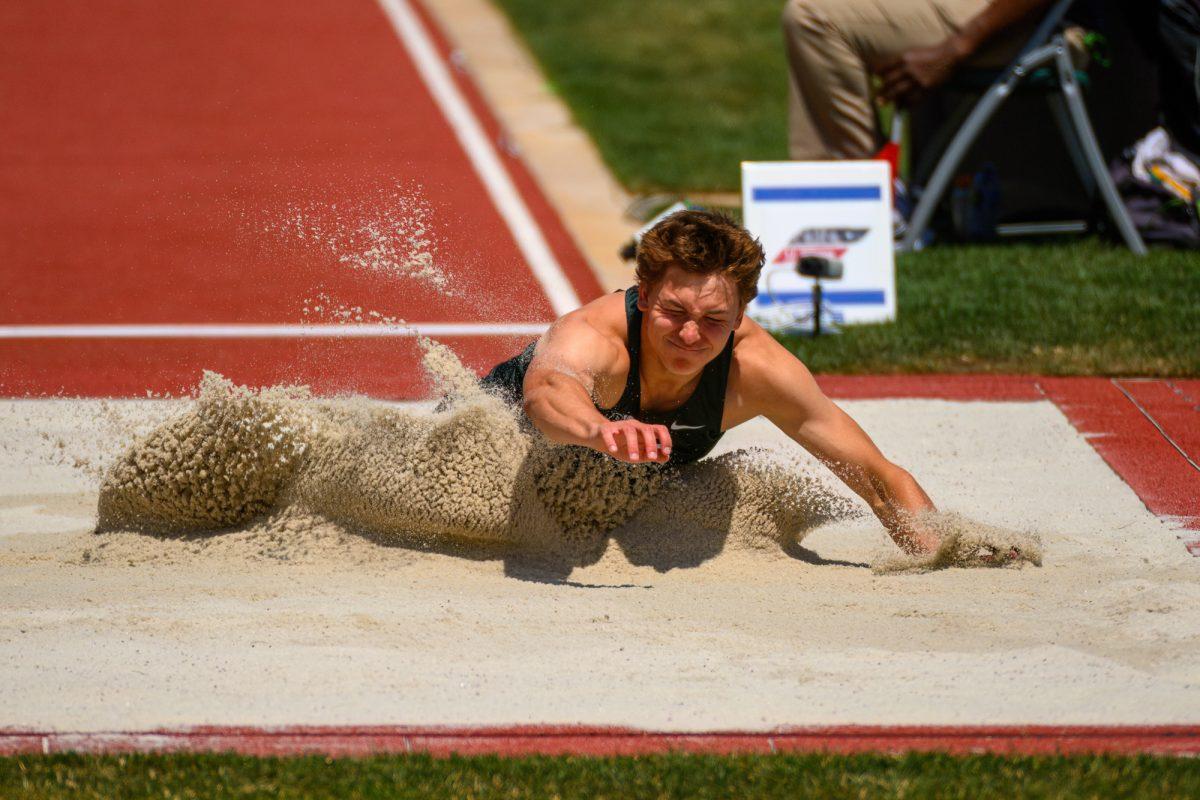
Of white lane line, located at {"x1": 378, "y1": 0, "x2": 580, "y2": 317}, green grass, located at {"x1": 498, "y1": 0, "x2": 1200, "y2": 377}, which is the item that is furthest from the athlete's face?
white lane line, located at {"x1": 378, "y1": 0, "x2": 580, "y2": 317}

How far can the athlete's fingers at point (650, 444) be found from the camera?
378cm

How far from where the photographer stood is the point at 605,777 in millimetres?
3363

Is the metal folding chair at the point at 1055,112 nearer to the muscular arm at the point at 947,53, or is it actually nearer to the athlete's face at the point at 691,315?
the muscular arm at the point at 947,53

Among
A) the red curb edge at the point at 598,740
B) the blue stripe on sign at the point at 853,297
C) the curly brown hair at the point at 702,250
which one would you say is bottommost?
the blue stripe on sign at the point at 853,297

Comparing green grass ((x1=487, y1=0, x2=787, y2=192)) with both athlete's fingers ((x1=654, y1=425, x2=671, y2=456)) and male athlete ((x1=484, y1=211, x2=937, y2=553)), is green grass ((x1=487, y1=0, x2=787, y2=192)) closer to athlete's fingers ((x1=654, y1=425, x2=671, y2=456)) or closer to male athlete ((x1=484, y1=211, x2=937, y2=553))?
male athlete ((x1=484, y1=211, x2=937, y2=553))

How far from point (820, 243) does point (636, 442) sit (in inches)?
152

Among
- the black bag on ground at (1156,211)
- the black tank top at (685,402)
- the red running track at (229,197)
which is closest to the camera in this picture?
the black tank top at (685,402)

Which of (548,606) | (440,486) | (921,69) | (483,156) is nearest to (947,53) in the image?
(921,69)

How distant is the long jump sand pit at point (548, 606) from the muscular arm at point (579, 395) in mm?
425

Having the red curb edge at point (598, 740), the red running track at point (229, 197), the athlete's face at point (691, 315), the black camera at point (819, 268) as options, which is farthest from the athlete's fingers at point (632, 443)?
the black camera at point (819, 268)

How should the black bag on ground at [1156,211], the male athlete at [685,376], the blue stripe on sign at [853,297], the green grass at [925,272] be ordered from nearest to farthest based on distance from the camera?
1. the male athlete at [685,376]
2. the green grass at [925,272]
3. the blue stripe on sign at [853,297]
4. the black bag on ground at [1156,211]

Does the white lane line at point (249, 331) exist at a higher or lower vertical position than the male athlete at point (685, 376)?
lower

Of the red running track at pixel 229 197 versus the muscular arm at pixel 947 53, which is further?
the muscular arm at pixel 947 53

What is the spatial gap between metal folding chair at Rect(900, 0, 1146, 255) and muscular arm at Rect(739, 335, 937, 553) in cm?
360
